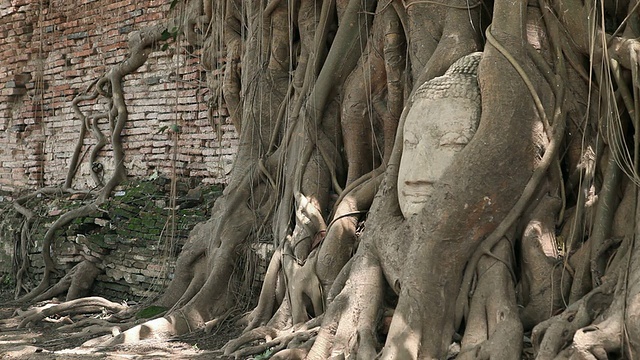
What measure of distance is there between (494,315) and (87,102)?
7.06 meters

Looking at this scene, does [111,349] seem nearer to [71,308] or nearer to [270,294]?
[270,294]

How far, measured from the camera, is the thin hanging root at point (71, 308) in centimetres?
779

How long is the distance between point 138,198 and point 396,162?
173 inches

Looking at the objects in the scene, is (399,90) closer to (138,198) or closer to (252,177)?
(252,177)

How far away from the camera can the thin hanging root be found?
25.6 ft

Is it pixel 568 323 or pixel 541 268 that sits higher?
pixel 541 268

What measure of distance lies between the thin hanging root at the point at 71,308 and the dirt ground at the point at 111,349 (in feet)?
1.02

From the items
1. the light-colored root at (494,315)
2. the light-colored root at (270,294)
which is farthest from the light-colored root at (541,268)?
the light-colored root at (270,294)

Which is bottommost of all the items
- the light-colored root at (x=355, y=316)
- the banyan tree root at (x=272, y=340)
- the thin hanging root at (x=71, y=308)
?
the thin hanging root at (x=71, y=308)

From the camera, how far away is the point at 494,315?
15.6ft

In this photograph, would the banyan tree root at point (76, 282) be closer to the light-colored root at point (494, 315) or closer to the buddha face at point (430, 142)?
the buddha face at point (430, 142)

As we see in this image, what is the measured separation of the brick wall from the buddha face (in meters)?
3.43

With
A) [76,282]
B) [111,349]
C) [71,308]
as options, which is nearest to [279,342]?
[111,349]

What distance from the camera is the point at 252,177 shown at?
731 cm
